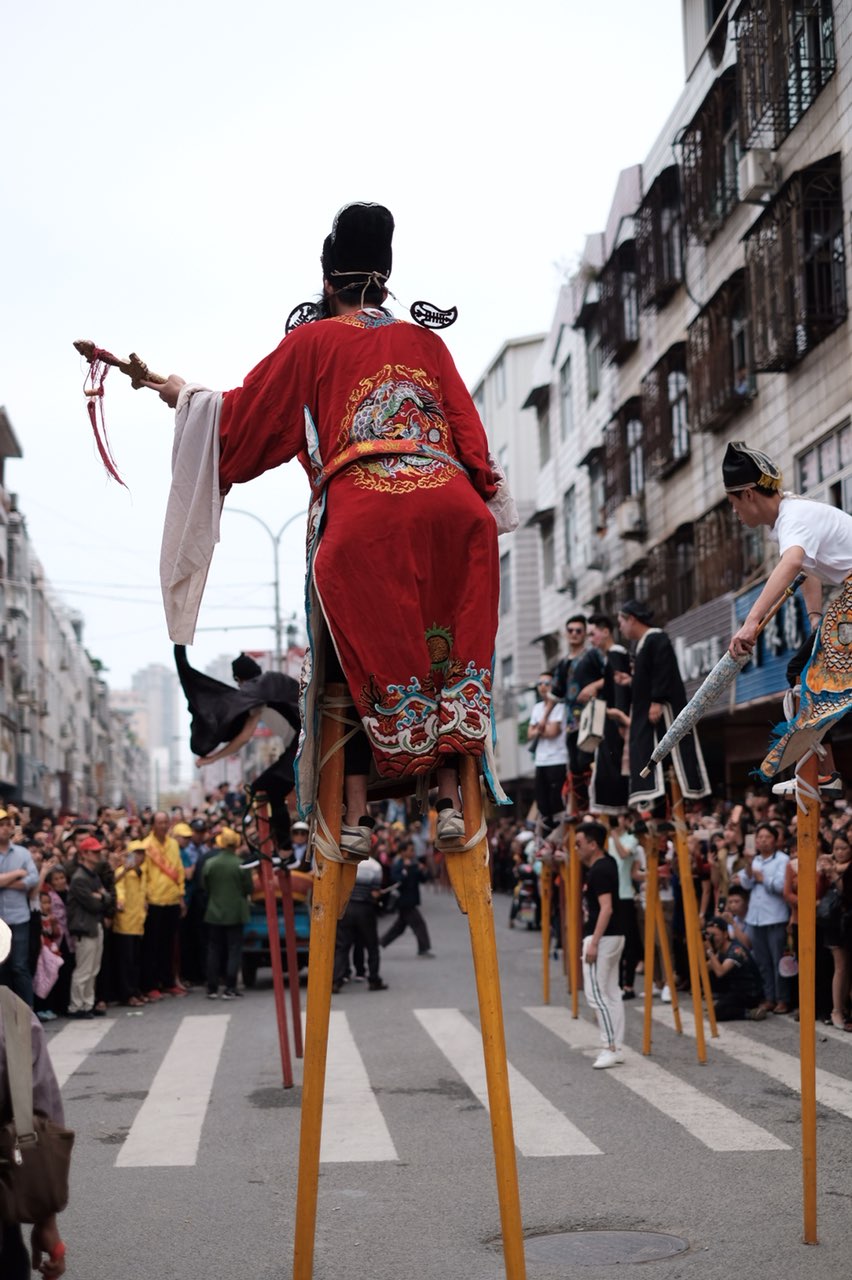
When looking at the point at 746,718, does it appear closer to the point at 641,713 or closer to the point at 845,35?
the point at 845,35

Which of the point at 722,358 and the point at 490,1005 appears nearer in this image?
the point at 490,1005

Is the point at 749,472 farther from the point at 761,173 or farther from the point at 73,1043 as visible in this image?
the point at 761,173

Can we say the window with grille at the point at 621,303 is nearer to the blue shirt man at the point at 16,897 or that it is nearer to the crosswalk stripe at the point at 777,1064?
the crosswalk stripe at the point at 777,1064

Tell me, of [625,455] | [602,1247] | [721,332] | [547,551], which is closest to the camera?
[602,1247]

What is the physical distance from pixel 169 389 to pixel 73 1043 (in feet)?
36.2

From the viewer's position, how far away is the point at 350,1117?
33.7 ft

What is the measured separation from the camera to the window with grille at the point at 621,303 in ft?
107

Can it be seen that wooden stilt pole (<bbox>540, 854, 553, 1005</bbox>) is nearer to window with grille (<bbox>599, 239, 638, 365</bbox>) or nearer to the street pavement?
the street pavement

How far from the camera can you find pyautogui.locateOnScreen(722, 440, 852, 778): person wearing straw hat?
18.5 ft

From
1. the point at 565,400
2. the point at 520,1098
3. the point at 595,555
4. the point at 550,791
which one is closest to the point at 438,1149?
the point at 520,1098

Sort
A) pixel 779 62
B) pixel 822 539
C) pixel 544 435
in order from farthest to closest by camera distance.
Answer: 1. pixel 544 435
2. pixel 779 62
3. pixel 822 539

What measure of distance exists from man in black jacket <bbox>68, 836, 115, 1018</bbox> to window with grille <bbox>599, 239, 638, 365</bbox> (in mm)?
18634

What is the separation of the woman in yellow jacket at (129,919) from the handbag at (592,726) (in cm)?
789

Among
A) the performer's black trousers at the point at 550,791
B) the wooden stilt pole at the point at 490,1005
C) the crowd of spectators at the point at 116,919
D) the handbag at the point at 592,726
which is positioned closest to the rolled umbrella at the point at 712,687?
the wooden stilt pole at the point at 490,1005
